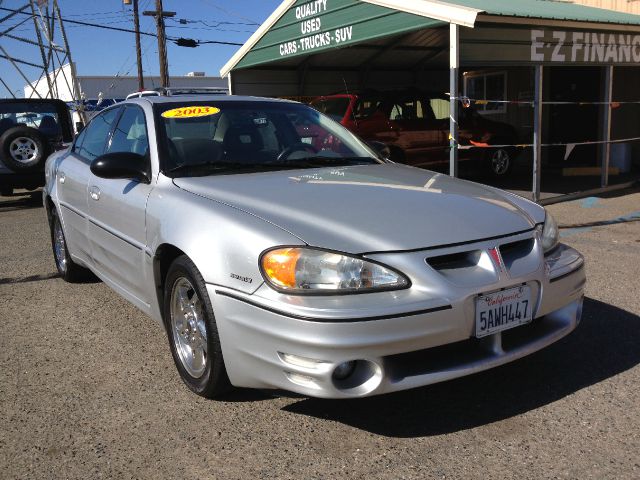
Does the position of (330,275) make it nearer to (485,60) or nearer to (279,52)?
(485,60)

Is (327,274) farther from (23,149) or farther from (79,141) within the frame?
(23,149)

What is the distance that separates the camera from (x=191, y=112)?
153 inches

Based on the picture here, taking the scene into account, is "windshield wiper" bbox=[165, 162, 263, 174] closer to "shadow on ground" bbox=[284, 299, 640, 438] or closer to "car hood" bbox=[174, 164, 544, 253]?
"car hood" bbox=[174, 164, 544, 253]

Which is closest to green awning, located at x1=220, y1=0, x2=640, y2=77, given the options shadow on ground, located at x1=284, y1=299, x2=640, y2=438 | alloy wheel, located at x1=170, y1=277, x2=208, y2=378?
shadow on ground, located at x1=284, y1=299, x2=640, y2=438

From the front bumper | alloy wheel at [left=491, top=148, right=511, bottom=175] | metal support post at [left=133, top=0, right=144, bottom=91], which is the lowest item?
alloy wheel at [left=491, top=148, right=511, bottom=175]

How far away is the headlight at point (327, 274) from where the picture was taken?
2.53m

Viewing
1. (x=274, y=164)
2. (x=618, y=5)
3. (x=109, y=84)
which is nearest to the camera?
(x=274, y=164)

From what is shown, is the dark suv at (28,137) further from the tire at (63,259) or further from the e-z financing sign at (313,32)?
the e-z financing sign at (313,32)

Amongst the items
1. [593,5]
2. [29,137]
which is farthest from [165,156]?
[593,5]

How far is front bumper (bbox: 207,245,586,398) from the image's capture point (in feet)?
8.03

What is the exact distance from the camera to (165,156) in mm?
3557

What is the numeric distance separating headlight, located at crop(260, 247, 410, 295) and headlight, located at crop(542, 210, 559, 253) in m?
1.04

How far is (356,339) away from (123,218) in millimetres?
1891

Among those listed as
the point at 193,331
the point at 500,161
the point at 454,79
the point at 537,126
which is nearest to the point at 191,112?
the point at 193,331
